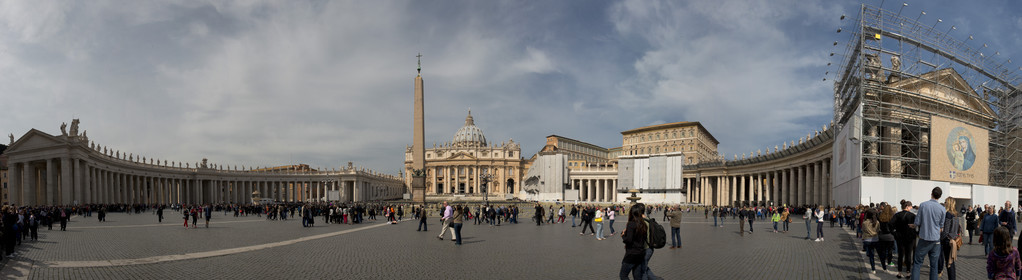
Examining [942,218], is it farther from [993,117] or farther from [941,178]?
[993,117]

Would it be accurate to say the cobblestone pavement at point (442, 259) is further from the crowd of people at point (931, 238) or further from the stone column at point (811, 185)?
the stone column at point (811, 185)

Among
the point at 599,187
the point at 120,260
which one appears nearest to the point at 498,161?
the point at 599,187

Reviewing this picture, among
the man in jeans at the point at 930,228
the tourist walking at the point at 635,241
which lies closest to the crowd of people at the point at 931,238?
the man in jeans at the point at 930,228

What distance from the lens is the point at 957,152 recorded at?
2914 centimetres

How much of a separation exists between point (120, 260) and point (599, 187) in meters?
85.8

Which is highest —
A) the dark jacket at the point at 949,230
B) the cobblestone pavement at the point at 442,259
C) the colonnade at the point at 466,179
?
the dark jacket at the point at 949,230

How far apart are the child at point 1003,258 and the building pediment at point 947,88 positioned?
2780 cm

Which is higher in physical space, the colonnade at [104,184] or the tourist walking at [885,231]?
the tourist walking at [885,231]

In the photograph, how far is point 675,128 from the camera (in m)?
104

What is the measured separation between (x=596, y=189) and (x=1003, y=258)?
89.9 m

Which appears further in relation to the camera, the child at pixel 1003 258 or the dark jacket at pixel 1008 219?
the dark jacket at pixel 1008 219

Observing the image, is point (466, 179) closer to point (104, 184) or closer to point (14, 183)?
point (104, 184)

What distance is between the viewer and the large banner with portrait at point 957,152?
2822cm

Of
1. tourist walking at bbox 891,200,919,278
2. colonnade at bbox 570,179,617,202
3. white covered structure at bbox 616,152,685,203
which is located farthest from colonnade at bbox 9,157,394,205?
tourist walking at bbox 891,200,919,278
